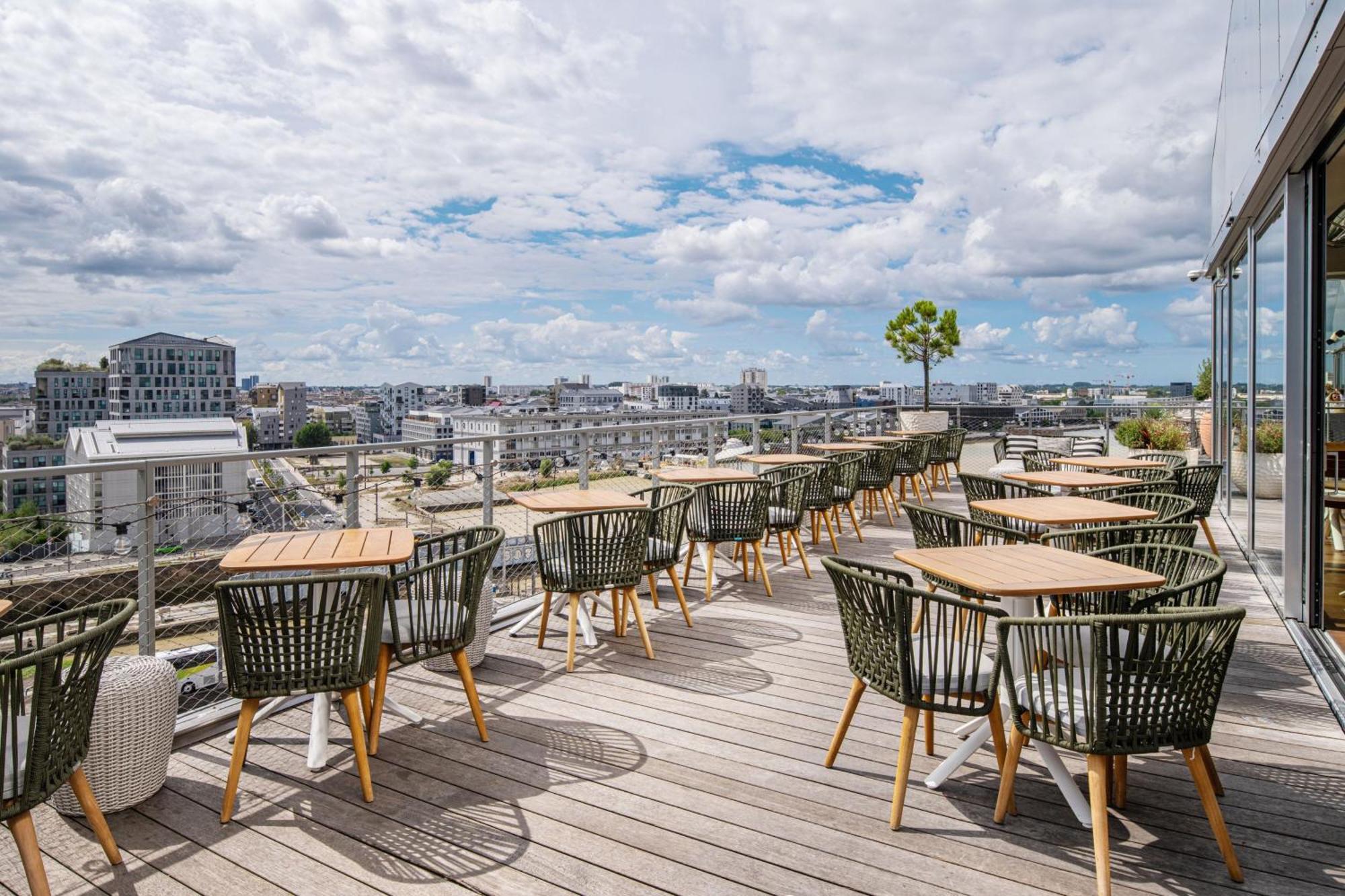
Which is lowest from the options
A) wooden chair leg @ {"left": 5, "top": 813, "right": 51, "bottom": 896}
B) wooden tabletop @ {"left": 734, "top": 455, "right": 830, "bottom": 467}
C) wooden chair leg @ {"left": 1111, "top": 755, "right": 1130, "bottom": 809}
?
wooden chair leg @ {"left": 1111, "top": 755, "right": 1130, "bottom": 809}

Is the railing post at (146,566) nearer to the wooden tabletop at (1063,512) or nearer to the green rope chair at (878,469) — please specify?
the wooden tabletop at (1063,512)

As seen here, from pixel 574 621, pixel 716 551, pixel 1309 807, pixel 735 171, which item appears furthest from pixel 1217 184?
pixel 735 171

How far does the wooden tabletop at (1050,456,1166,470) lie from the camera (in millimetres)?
6680

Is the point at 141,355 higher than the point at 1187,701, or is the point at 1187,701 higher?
the point at 141,355

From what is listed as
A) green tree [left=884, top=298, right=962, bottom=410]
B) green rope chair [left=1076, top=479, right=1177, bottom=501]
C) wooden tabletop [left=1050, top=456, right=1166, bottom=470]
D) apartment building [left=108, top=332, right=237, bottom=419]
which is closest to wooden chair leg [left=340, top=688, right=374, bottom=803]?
green rope chair [left=1076, top=479, right=1177, bottom=501]

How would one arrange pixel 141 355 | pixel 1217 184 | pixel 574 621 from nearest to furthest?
pixel 574 621 < pixel 1217 184 < pixel 141 355

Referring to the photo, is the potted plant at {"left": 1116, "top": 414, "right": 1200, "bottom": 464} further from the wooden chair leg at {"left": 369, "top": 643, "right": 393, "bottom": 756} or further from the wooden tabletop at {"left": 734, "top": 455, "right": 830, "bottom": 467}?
the wooden chair leg at {"left": 369, "top": 643, "right": 393, "bottom": 756}

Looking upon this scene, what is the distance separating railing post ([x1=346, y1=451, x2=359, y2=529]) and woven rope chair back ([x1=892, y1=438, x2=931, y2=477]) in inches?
238

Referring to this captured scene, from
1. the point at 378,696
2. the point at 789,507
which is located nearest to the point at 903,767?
the point at 378,696

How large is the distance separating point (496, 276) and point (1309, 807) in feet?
188

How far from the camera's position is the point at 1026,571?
112 inches

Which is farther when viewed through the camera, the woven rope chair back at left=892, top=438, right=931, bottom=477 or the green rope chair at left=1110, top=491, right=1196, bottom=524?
the woven rope chair back at left=892, top=438, right=931, bottom=477

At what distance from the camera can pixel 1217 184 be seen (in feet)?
27.7

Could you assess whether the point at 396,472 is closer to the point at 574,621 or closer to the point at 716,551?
the point at 574,621
